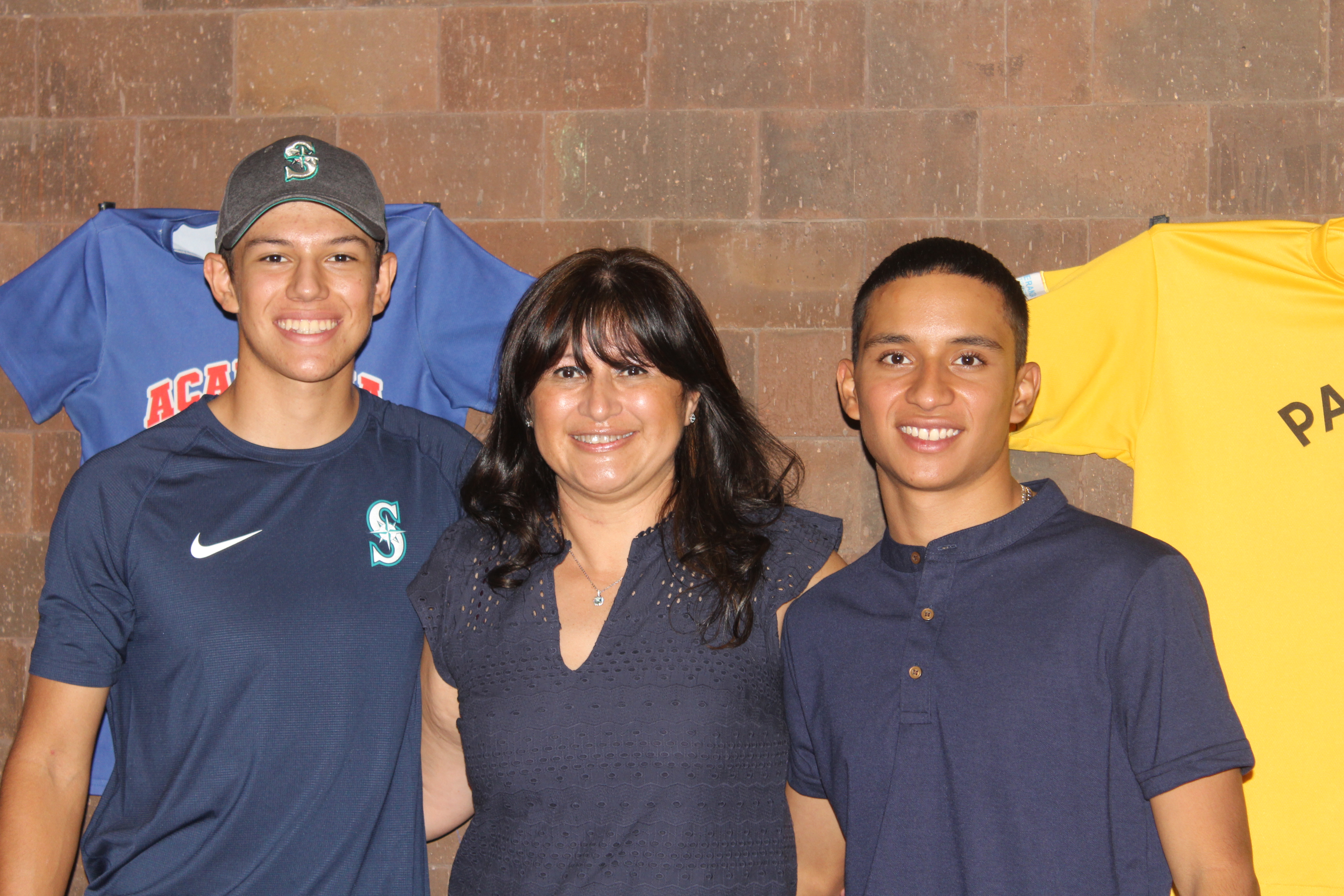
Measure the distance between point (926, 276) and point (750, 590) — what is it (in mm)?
641

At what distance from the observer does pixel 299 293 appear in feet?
6.03

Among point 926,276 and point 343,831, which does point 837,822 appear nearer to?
point 343,831

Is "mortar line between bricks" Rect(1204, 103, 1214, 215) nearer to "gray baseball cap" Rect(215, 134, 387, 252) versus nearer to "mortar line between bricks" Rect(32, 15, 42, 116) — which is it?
"gray baseball cap" Rect(215, 134, 387, 252)

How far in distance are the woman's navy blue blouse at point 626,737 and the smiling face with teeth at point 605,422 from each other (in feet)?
0.50

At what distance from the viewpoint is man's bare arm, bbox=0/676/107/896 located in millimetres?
1725

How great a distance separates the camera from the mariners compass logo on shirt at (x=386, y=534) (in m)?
1.86

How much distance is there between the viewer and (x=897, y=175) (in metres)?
2.59

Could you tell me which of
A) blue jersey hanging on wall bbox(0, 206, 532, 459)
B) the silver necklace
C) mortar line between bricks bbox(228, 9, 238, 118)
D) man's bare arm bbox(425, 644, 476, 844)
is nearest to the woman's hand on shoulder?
the silver necklace

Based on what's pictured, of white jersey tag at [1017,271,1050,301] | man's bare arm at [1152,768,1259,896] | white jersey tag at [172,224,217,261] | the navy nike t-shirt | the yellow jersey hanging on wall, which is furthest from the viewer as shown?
white jersey tag at [172,224,217,261]

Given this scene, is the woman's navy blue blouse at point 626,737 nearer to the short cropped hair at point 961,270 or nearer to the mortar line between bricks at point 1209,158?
the short cropped hair at point 961,270

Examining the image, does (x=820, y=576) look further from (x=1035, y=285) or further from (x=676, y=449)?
(x=1035, y=285)

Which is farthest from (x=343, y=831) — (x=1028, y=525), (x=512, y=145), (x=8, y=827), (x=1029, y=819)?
(x=512, y=145)

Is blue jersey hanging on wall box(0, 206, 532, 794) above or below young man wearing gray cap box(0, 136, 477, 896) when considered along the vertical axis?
above

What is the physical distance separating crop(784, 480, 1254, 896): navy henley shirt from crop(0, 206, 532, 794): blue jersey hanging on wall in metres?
1.27
